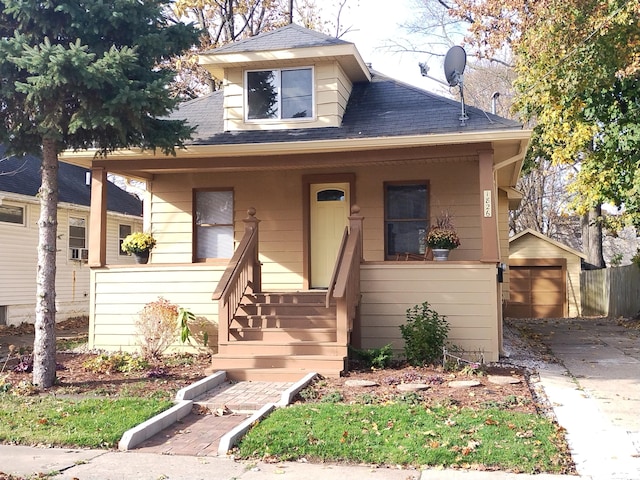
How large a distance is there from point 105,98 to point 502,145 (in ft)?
20.3

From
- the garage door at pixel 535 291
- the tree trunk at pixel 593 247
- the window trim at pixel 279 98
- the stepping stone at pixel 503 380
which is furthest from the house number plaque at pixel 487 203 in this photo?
the tree trunk at pixel 593 247

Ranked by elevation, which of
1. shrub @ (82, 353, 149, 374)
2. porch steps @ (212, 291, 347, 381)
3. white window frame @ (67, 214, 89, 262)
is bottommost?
shrub @ (82, 353, 149, 374)

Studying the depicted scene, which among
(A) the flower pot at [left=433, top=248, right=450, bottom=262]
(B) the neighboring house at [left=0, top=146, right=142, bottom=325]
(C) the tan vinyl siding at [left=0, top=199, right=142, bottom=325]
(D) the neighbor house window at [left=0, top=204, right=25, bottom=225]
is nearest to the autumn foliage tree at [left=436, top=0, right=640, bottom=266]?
(A) the flower pot at [left=433, top=248, right=450, bottom=262]

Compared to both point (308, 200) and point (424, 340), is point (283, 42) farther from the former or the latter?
point (424, 340)

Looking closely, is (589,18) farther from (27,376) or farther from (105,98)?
(27,376)

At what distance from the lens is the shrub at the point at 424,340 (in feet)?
29.7

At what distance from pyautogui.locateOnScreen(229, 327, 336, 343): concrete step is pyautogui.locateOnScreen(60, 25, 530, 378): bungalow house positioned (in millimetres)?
17

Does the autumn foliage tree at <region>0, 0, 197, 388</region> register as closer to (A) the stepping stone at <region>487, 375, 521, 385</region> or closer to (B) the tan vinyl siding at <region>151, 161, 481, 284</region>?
(B) the tan vinyl siding at <region>151, 161, 481, 284</region>

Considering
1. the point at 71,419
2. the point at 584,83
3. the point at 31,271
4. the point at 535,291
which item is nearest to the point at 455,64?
the point at 584,83

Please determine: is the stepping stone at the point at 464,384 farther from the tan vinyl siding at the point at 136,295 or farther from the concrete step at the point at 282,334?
the tan vinyl siding at the point at 136,295

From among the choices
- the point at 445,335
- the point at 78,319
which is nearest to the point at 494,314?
the point at 445,335

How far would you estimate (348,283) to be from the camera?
364 inches

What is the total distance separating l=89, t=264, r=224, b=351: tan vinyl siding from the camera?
1079 centimetres

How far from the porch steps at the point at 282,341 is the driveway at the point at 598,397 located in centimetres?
303
